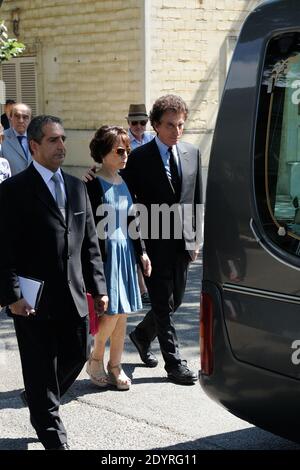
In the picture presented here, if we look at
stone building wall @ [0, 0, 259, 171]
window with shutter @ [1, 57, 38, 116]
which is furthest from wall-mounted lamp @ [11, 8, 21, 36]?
stone building wall @ [0, 0, 259, 171]

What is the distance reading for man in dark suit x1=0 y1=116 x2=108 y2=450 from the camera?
4504 mm

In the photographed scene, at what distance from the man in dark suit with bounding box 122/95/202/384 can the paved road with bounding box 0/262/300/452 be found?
351 millimetres

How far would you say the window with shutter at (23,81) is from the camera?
1873 cm

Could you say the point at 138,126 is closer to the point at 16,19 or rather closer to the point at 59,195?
the point at 59,195

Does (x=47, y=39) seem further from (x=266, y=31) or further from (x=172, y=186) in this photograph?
(x=266, y=31)

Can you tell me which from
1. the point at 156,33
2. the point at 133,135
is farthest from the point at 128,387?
the point at 156,33

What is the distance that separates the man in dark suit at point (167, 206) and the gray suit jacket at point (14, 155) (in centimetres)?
256

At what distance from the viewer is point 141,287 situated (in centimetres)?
660

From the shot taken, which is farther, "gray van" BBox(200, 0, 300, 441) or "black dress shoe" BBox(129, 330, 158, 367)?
"black dress shoe" BBox(129, 330, 158, 367)

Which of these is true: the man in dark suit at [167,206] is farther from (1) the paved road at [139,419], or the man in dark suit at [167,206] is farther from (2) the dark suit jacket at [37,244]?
(2) the dark suit jacket at [37,244]

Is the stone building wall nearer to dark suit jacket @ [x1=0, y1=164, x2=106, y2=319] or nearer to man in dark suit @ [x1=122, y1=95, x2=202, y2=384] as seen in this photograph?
man in dark suit @ [x1=122, y1=95, x2=202, y2=384]

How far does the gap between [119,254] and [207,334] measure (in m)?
1.87

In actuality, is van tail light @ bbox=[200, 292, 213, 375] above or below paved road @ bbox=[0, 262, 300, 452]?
above
